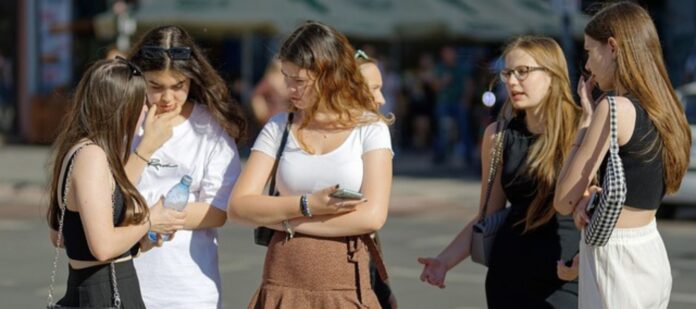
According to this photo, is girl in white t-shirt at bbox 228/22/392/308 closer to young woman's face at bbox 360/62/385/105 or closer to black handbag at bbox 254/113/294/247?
black handbag at bbox 254/113/294/247

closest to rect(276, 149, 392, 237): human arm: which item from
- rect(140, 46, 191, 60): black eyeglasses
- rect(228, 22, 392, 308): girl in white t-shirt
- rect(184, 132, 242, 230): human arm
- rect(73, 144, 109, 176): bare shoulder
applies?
rect(228, 22, 392, 308): girl in white t-shirt

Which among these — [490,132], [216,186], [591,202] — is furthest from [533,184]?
[216,186]

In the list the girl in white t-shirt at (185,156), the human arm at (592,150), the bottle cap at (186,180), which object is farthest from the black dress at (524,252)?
the bottle cap at (186,180)

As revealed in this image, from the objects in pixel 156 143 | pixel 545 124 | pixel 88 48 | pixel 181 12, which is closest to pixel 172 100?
pixel 156 143

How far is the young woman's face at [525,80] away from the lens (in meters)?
4.79

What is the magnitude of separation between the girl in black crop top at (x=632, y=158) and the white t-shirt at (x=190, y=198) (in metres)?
1.25

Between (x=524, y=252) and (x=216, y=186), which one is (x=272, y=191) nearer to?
(x=216, y=186)

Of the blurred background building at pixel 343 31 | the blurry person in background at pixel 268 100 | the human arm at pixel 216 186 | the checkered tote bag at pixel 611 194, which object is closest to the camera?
the checkered tote bag at pixel 611 194

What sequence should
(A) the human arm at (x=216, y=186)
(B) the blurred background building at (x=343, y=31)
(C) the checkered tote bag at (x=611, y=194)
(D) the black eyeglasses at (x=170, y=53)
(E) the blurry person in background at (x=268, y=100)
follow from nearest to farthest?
(C) the checkered tote bag at (x=611, y=194) < (A) the human arm at (x=216, y=186) < (D) the black eyeglasses at (x=170, y=53) < (E) the blurry person in background at (x=268, y=100) < (B) the blurred background building at (x=343, y=31)

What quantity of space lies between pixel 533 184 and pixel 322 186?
900mm

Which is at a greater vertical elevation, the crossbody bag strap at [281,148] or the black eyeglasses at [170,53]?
the black eyeglasses at [170,53]

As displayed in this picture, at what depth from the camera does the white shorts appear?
4.10 meters

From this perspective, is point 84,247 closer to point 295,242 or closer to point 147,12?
point 295,242

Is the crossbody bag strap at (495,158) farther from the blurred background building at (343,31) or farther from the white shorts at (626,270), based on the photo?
the blurred background building at (343,31)
